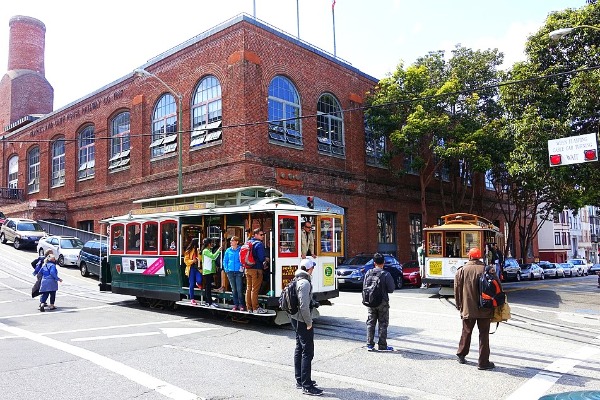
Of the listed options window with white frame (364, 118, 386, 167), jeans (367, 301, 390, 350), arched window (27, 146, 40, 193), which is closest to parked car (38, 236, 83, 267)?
window with white frame (364, 118, 386, 167)

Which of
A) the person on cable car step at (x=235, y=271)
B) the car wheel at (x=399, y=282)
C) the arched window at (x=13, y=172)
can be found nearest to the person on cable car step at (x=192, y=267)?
the person on cable car step at (x=235, y=271)

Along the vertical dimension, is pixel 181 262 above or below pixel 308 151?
below

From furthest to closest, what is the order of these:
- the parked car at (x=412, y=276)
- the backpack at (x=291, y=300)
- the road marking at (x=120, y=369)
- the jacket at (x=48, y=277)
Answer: the parked car at (x=412, y=276) < the jacket at (x=48, y=277) < the backpack at (x=291, y=300) < the road marking at (x=120, y=369)

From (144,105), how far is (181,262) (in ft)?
61.4

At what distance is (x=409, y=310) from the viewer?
14320mm

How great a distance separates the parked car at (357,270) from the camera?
2042 cm

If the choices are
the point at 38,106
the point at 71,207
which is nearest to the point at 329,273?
the point at 71,207

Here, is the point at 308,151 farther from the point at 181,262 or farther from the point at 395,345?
the point at 395,345

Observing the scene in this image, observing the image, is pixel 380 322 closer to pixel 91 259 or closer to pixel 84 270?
pixel 91 259

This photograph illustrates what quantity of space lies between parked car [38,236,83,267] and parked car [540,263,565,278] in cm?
3548

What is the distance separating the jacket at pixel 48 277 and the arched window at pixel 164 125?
13749mm

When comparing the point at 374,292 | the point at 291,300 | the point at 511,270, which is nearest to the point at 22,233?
the point at 374,292

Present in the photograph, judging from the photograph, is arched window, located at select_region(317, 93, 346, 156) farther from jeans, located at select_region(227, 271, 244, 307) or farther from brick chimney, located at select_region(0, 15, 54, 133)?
brick chimney, located at select_region(0, 15, 54, 133)

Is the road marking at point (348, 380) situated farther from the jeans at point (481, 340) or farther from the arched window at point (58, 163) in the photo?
the arched window at point (58, 163)
